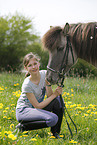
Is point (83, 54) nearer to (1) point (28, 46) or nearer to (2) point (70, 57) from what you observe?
(2) point (70, 57)

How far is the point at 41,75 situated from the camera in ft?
9.44

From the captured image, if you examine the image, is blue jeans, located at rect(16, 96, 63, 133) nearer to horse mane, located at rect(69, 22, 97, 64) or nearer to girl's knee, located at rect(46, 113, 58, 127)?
girl's knee, located at rect(46, 113, 58, 127)

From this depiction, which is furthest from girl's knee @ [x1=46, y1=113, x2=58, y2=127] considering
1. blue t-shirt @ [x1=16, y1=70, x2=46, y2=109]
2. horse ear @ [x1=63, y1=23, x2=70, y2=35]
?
horse ear @ [x1=63, y1=23, x2=70, y2=35]

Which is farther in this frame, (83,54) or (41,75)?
(83,54)

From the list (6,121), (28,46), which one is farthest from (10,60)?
(6,121)

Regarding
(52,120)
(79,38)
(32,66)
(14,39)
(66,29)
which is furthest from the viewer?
(14,39)

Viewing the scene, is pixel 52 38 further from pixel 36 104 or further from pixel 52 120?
pixel 52 120

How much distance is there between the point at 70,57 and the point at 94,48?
1.45 feet

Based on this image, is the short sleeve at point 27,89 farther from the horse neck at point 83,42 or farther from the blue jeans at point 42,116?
the horse neck at point 83,42

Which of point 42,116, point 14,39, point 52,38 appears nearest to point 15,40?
point 14,39

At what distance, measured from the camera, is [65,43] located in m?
3.05

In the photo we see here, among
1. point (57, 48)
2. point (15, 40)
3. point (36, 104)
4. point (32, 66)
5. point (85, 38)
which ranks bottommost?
point (36, 104)

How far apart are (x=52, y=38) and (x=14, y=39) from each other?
9108mm

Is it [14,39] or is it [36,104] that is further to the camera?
[14,39]
